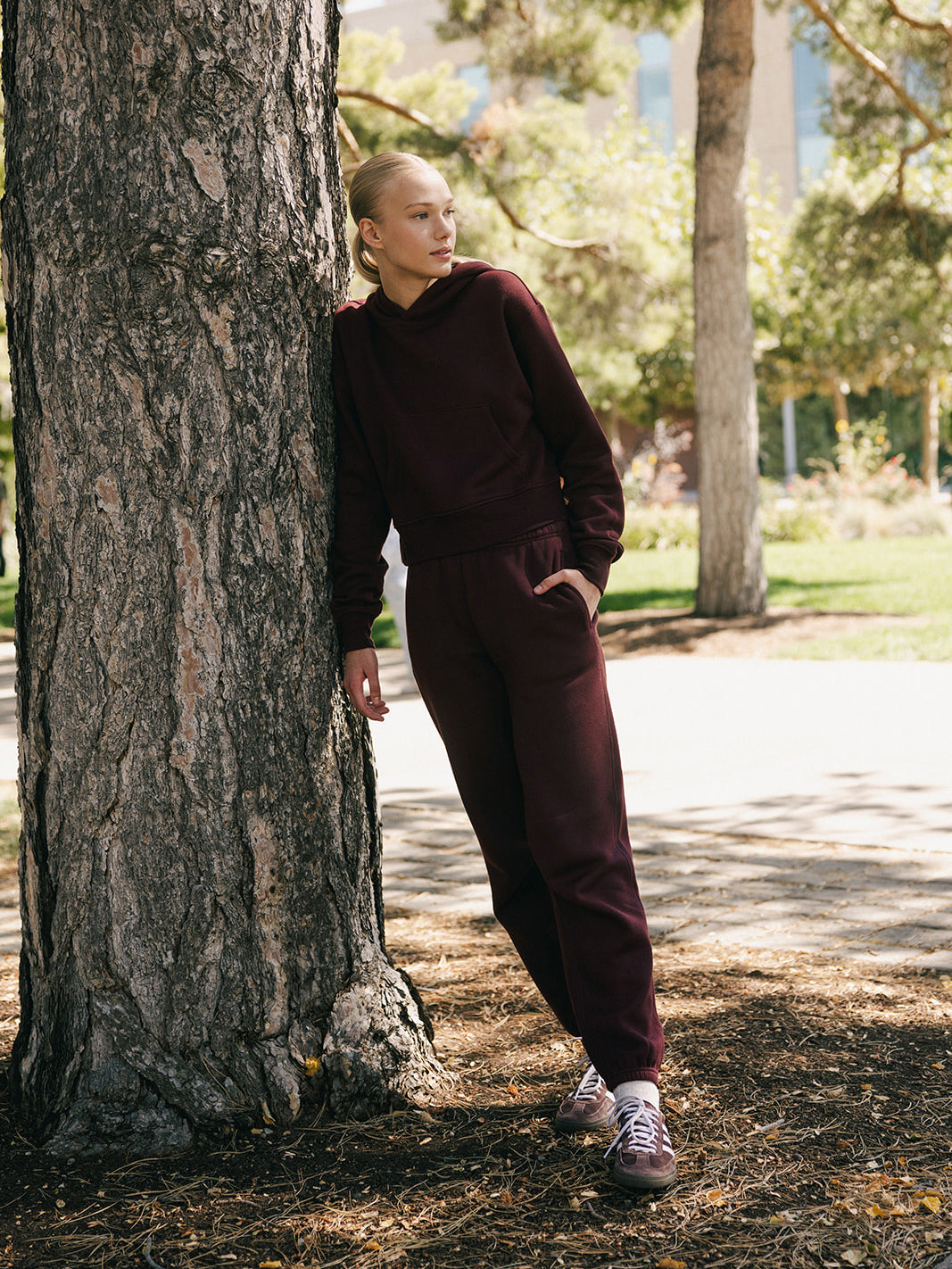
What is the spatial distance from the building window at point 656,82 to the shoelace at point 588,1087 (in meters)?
48.3

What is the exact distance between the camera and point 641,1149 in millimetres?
2496

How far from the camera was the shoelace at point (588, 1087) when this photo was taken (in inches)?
110

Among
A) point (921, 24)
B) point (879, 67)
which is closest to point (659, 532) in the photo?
point (879, 67)

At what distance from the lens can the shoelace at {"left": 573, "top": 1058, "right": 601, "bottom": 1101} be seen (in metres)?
2.79

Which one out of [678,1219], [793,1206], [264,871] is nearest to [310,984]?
[264,871]

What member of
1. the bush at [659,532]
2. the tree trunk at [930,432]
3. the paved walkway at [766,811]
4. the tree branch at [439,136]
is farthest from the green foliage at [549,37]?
the tree trunk at [930,432]

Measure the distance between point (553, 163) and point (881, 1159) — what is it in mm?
11855

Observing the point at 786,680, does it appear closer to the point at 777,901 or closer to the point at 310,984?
the point at 777,901

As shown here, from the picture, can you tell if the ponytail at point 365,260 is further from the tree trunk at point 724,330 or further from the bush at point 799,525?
the bush at point 799,525

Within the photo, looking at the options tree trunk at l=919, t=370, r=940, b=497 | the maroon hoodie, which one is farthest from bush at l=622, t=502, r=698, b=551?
the maroon hoodie

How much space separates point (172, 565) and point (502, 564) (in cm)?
65

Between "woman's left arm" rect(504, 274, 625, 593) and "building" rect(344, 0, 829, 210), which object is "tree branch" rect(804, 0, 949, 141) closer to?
"woman's left arm" rect(504, 274, 625, 593)

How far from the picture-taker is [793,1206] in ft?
7.91

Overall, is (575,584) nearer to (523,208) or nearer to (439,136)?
(439,136)
